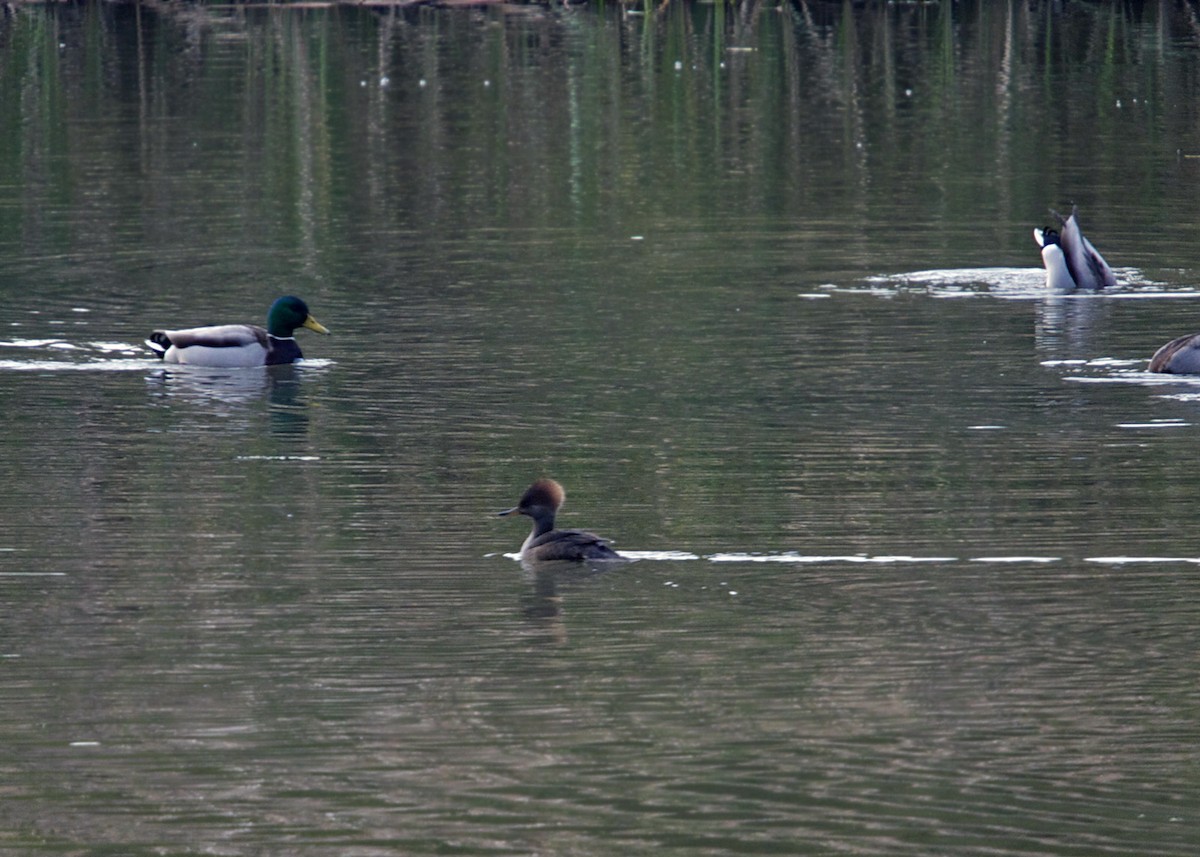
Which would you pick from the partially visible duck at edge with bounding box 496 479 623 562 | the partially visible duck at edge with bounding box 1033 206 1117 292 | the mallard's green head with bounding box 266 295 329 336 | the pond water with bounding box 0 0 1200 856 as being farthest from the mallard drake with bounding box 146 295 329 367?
the partially visible duck at edge with bounding box 496 479 623 562

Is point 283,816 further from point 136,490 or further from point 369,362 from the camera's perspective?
point 369,362

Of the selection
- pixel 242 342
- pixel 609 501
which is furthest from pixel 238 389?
pixel 609 501

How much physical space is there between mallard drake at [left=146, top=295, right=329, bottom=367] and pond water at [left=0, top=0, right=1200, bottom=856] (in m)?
0.25

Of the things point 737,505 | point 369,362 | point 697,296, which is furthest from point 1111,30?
point 737,505

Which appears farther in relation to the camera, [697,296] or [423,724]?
[697,296]

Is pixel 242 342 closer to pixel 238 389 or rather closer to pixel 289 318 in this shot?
pixel 289 318

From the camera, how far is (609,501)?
11.5 m

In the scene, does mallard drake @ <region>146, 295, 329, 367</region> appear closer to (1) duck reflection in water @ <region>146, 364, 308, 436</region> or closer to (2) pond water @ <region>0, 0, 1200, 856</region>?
(1) duck reflection in water @ <region>146, 364, 308, 436</region>

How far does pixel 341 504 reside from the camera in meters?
11.6

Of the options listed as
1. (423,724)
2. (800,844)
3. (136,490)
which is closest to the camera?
(800,844)

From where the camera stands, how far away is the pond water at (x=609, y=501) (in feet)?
23.6

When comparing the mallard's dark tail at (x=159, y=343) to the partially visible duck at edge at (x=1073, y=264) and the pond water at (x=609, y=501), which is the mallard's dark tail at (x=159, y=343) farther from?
the partially visible duck at edge at (x=1073, y=264)

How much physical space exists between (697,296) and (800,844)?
39.5 ft

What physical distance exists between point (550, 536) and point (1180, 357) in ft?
19.6
